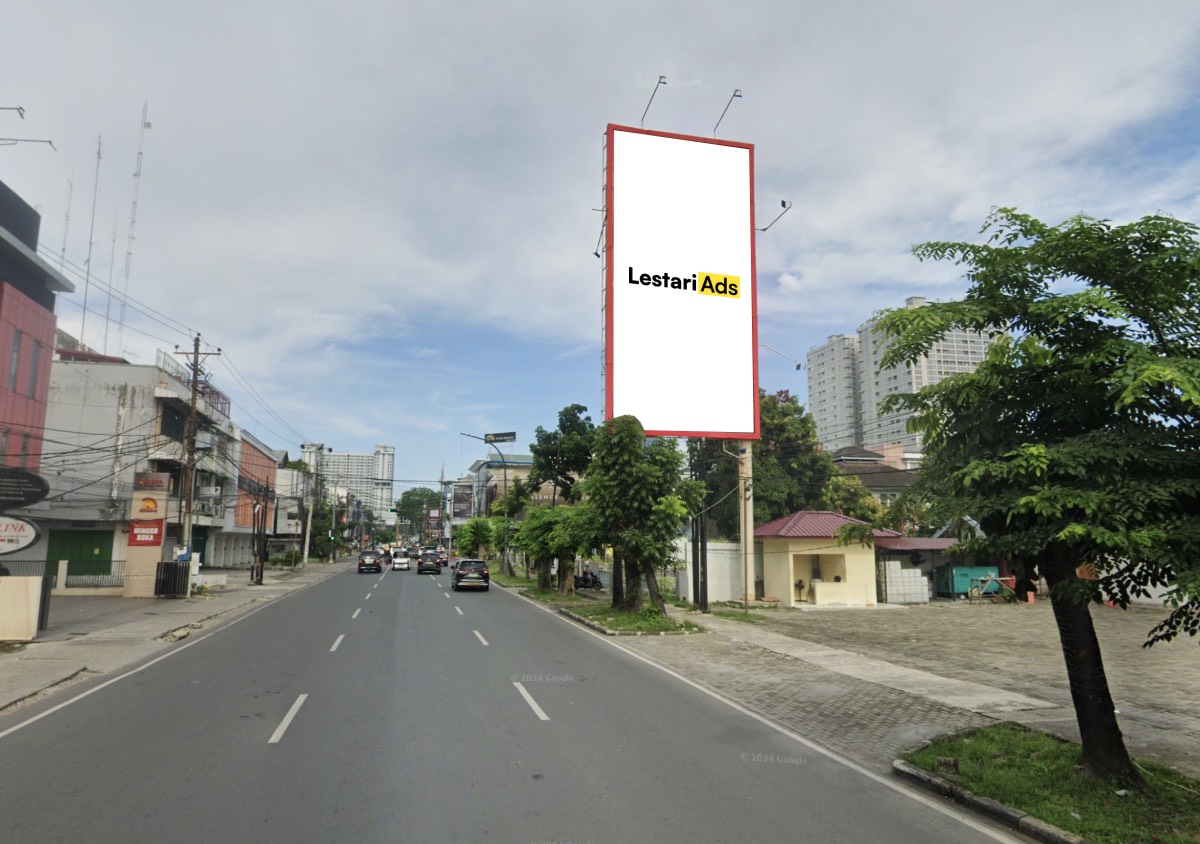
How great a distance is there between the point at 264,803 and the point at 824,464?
43473 millimetres

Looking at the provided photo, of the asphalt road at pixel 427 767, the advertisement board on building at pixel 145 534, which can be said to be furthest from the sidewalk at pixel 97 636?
→ the advertisement board on building at pixel 145 534

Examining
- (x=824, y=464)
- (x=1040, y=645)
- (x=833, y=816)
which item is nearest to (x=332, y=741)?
(x=833, y=816)

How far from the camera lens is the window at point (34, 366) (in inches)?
1404

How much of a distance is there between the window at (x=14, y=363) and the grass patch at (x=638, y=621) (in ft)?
95.3

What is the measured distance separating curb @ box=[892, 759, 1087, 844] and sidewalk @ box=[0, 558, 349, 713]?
11782 mm

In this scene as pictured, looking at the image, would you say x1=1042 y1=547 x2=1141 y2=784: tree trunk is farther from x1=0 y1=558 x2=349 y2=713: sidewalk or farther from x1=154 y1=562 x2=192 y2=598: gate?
x1=154 y1=562 x2=192 y2=598: gate

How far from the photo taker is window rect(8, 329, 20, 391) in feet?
111

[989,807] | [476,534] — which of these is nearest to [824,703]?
[989,807]

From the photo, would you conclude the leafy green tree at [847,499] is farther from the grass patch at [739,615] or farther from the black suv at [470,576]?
the grass patch at [739,615]

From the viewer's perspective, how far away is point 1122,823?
6.00m

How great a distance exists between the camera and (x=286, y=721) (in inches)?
365

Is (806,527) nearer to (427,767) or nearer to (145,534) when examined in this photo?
(427,767)

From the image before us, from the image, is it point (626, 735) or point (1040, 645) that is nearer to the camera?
point (626, 735)

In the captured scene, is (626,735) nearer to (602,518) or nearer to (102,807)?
(102,807)
